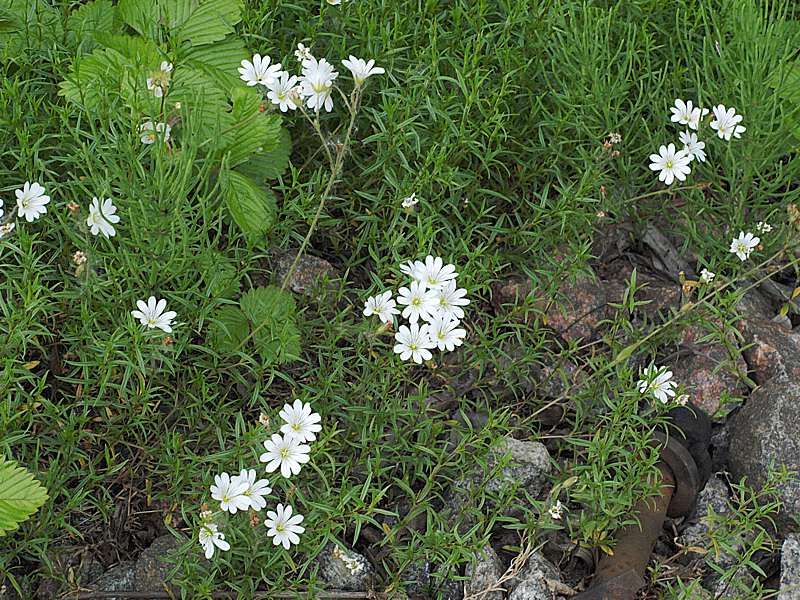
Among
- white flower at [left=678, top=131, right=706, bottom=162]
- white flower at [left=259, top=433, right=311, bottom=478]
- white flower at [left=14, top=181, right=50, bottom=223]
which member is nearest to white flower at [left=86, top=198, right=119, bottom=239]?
white flower at [left=14, top=181, right=50, bottom=223]

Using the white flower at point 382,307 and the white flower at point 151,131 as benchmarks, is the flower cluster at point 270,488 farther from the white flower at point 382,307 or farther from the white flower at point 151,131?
the white flower at point 151,131

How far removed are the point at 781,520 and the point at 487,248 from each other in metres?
1.40

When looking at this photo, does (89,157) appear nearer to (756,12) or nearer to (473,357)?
(473,357)

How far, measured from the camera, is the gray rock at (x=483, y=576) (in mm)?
2951

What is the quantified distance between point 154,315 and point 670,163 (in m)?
1.97

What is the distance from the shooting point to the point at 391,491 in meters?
3.19

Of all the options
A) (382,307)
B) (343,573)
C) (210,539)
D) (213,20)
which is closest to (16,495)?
(210,539)

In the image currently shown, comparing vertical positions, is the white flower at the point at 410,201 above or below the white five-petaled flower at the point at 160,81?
above

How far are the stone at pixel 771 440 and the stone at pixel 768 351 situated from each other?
13 centimetres

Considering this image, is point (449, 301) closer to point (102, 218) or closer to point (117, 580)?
point (102, 218)

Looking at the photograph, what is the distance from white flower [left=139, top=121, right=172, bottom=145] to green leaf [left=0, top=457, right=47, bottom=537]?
1.00m

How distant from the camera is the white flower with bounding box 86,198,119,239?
2646 mm

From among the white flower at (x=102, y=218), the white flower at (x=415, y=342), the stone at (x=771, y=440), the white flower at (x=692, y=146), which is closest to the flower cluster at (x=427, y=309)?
the white flower at (x=415, y=342)

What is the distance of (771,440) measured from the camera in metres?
3.34
